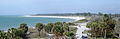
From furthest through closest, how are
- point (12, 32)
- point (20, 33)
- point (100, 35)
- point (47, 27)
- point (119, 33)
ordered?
point (47, 27) → point (100, 35) → point (119, 33) → point (20, 33) → point (12, 32)

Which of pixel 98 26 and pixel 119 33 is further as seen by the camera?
pixel 98 26

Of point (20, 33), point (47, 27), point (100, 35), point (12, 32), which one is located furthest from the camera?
point (47, 27)

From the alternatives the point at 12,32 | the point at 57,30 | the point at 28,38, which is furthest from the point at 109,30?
the point at 12,32

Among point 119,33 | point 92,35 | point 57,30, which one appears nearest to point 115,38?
point 119,33

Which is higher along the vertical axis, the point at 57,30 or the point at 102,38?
the point at 57,30

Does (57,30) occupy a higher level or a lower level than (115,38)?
higher

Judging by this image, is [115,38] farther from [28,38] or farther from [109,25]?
[28,38]

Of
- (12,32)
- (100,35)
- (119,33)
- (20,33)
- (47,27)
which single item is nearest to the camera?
(12,32)

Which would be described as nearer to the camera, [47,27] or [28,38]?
[28,38]

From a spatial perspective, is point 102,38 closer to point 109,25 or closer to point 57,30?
point 109,25
